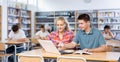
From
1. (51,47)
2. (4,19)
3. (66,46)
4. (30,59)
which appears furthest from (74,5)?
(30,59)

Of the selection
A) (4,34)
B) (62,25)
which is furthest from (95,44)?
(4,34)

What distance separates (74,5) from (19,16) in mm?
2829

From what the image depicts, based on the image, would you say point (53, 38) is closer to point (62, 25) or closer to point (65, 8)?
point (62, 25)

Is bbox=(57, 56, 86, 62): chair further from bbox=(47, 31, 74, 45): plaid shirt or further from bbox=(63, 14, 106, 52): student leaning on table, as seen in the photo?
bbox=(47, 31, 74, 45): plaid shirt

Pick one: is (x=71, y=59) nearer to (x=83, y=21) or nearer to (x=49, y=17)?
(x=83, y=21)

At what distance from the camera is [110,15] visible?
31.7 feet

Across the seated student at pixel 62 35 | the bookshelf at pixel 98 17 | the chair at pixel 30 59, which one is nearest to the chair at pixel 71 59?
the chair at pixel 30 59

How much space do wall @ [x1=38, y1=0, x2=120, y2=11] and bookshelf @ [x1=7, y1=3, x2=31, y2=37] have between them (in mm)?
1060

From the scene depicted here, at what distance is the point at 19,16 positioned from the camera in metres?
9.19

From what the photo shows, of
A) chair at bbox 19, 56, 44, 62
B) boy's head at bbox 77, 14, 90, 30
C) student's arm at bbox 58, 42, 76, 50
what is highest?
boy's head at bbox 77, 14, 90, 30

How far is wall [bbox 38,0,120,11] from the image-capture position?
9.80m

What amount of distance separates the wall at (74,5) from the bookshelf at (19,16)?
1060mm

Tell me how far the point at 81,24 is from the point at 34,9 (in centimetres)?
789

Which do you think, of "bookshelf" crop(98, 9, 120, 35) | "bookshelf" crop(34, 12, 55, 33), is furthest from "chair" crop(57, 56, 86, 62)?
"bookshelf" crop(34, 12, 55, 33)
